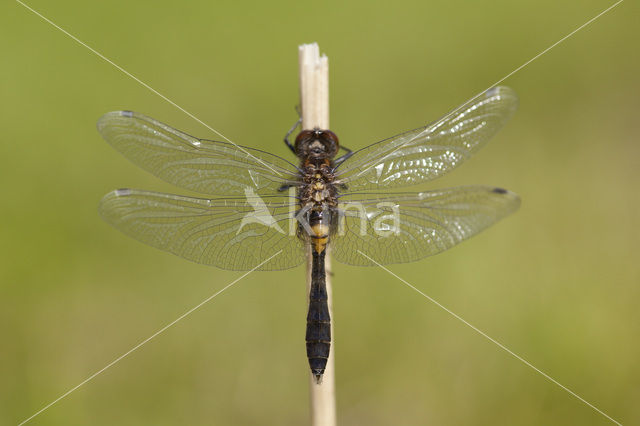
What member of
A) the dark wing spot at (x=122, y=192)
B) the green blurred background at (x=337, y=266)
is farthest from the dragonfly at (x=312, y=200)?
the green blurred background at (x=337, y=266)

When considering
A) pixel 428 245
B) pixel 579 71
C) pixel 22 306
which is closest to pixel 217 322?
pixel 22 306

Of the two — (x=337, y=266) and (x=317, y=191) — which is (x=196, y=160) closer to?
(x=317, y=191)

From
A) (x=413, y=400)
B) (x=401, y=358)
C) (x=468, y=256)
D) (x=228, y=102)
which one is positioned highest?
(x=228, y=102)

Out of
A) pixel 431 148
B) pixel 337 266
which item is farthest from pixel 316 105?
pixel 337 266

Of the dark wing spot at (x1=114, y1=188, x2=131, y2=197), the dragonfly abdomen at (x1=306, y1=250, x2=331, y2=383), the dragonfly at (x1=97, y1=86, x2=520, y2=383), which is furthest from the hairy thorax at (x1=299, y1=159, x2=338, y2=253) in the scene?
the dark wing spot at (x1=114, y1=188, x2=131, y2=197)

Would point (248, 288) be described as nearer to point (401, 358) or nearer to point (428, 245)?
point (401, 358)

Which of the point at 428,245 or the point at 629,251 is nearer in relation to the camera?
the point at 428,245
